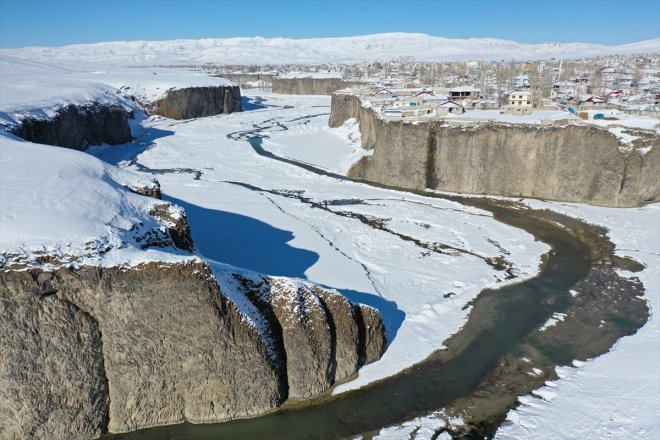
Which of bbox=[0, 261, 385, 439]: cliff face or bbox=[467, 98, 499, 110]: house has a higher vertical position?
bbox=[467, 98, 499, 110]: house

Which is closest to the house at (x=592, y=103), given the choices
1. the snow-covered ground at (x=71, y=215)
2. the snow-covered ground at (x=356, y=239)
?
the snow-covered ground at (x=356, y=239)

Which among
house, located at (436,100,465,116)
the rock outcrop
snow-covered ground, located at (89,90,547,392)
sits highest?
the rock outcrop

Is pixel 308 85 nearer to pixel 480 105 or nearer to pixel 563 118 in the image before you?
pixel 480 105

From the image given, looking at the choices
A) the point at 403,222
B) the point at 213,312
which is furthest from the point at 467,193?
the point at 213,312

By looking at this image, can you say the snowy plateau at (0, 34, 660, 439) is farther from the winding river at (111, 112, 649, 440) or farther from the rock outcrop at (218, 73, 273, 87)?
the rock outcrop at (218, 73, 273, 87)

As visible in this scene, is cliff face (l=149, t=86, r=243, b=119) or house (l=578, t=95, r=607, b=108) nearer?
house (l=578, t=95, r=607, b=108)

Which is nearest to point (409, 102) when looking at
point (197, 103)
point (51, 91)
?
point (51, 91)

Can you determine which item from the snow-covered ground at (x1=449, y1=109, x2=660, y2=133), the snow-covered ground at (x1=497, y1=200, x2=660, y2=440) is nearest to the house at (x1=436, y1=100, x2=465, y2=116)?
the snow-covered ground at (x1=449, y1=109, x2=660, y2=133)

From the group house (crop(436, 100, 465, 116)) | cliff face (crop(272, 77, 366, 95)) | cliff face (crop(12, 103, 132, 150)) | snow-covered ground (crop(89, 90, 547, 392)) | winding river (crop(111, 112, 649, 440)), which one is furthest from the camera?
cliff face (crop(272, 77, 366, 95))
